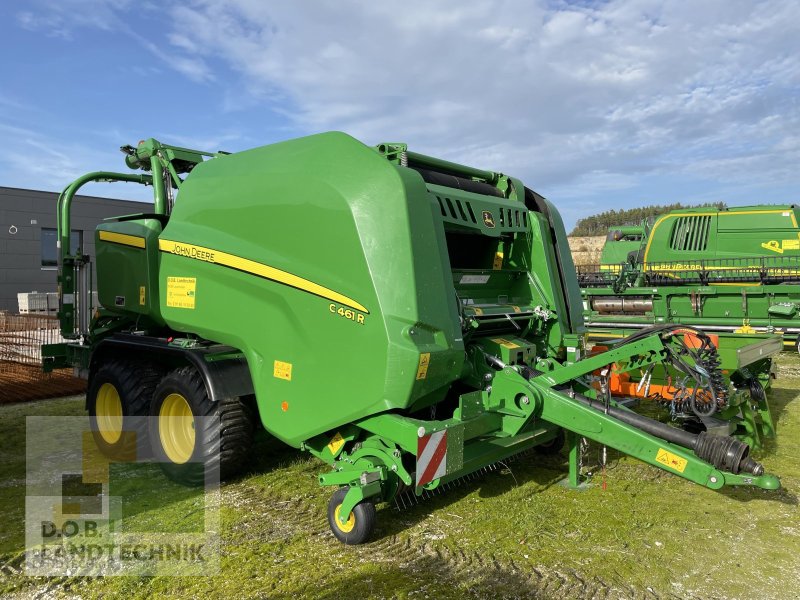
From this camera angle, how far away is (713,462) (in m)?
3.21

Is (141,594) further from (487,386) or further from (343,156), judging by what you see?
(343,156)

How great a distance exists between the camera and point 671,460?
127 inches

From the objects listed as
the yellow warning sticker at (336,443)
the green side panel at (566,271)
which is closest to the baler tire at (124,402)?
the yellow warning sticker at (336,443)

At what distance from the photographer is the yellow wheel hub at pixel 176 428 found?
4.46 meters

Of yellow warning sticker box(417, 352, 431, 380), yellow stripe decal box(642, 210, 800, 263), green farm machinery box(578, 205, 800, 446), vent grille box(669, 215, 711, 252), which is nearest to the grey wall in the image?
green farm machinery box(578, 205, 800, 446)

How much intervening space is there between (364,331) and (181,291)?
1.89 metres

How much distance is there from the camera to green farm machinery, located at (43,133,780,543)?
3.32 metres

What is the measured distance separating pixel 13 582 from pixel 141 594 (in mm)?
749

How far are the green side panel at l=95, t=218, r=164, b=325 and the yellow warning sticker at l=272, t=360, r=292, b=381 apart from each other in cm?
156

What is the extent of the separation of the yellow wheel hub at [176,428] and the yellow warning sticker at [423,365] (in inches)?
82.0

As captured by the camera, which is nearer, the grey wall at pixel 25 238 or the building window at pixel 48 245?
the grey wall at pixel 25 238

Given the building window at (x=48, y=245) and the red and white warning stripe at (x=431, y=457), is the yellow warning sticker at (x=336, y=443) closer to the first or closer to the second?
the red and white warning stripe at (x=431, y=457)

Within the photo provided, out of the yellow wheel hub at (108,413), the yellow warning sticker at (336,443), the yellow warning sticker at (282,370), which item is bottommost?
the yellow wheel hub at (108,413)

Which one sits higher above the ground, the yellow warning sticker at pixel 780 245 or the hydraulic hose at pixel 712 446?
the yellow warning sticker at pixel 780 245
